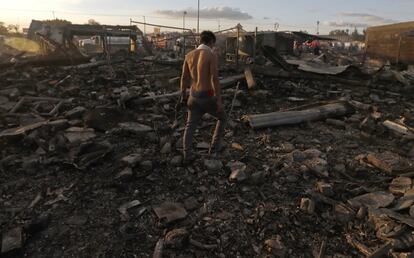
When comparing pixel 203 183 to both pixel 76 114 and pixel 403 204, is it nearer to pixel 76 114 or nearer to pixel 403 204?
pixel 403 204

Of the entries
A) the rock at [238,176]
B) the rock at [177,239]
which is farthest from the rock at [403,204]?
the rock at [177,239]

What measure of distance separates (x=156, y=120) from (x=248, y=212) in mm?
3875

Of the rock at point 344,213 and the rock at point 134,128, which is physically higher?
the rock at point 134,128

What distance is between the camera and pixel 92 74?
12922 mm

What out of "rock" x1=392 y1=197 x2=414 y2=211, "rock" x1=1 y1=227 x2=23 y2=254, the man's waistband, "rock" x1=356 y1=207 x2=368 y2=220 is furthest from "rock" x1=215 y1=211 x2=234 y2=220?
"rock" x1=1 y1=227 x2=23 y2=254

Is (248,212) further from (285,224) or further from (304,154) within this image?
(304,154)

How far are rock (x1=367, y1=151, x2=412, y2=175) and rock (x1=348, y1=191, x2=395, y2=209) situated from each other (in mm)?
888

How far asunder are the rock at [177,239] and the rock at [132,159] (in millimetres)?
1680

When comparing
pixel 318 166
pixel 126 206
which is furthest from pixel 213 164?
pixel 318 166

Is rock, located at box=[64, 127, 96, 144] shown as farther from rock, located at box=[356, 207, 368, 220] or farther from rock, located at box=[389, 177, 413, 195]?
rock, located at box=[389, 177, 413, 195]

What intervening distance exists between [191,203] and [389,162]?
330 cm

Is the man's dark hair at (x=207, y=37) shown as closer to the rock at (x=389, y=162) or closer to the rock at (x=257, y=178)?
the rock at (x=257, y=178)

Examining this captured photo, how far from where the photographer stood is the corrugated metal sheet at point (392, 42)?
1767cm

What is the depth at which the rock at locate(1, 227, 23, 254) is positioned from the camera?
124 inches
